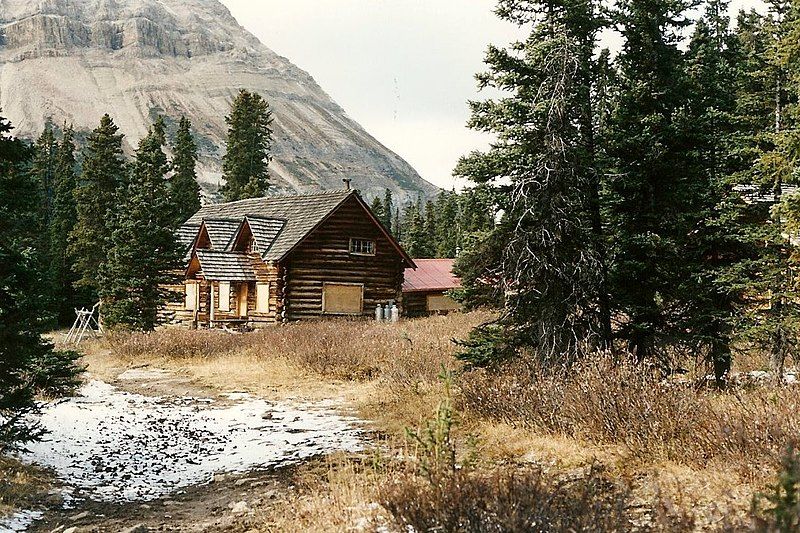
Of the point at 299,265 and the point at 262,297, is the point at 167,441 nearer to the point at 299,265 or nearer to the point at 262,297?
the point at 299,265

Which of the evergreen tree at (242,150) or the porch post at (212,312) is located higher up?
the evergreen tree at (242,150)

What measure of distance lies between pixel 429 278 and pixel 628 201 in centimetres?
2967

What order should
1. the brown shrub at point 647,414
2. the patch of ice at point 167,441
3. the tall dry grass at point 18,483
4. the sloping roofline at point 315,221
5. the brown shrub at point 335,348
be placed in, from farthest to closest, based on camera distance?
the sloping roofline at point 315,221
the brown shrub at point 335,348
the patch of ice at point 167,441
the tall dry grass at point 18,483
the brown shrub at point 647,414

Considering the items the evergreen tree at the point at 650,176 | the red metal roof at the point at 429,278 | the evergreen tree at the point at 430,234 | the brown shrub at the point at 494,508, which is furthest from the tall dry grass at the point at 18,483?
the evergreen tree at the point at 430,234

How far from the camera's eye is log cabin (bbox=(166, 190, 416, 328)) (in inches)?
1182

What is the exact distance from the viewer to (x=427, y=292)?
4128 cm

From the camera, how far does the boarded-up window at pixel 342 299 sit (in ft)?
101

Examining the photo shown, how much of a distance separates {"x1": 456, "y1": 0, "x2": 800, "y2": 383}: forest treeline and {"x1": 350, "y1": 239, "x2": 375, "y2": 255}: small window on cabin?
61.7 feet

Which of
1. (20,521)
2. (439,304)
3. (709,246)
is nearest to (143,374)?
(20,521)

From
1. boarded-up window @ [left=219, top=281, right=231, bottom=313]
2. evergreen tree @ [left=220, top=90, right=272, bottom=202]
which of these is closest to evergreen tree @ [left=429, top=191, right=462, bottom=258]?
evergreen tree @ [left=220, top=90, right=272, bottom=202]

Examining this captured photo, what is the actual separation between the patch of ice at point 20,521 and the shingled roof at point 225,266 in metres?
22.7

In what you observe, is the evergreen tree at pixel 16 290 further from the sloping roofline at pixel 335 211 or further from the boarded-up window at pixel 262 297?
the boarded-up window at pixel 262 297

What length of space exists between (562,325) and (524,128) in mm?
3699

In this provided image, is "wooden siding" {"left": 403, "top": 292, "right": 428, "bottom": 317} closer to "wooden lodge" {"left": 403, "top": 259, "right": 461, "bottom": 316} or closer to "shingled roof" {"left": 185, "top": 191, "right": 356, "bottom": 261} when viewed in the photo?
"wooden lodge" {"left": 403, "top": 259, "right": 461, "bottom": 316}
